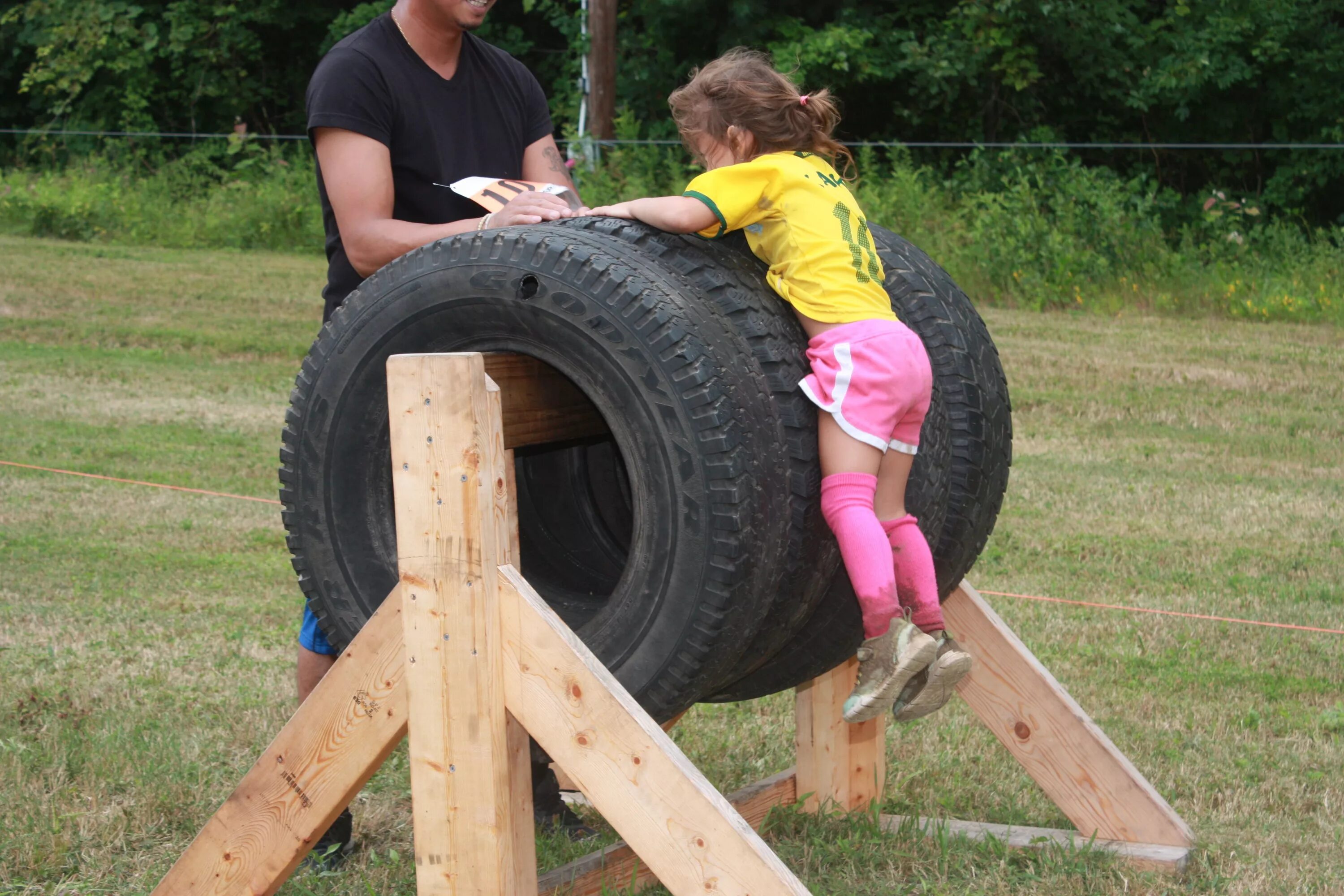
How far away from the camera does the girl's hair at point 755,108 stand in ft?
9.55

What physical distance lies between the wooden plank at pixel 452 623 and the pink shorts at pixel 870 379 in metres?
0.66

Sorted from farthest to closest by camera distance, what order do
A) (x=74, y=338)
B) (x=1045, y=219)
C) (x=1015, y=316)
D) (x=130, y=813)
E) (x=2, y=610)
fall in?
(x=1045, y=219)
(x=1015, y=316)
(x=74, y=338)
(x=2, y=610)
(x=130, y=813)

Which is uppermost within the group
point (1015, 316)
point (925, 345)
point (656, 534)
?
point (925, 345)

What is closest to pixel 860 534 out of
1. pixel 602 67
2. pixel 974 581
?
pixel 974 581

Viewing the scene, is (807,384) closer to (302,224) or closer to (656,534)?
(656,534)

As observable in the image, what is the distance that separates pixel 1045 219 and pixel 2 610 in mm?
11823

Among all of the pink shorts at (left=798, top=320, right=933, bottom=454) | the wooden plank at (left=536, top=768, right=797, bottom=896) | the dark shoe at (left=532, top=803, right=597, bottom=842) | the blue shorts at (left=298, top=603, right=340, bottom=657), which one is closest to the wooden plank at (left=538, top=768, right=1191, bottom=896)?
the wooden plank at (left=536, top=768, right=797, bottom=896)

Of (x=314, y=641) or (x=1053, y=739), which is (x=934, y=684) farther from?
(x=314, y=641)

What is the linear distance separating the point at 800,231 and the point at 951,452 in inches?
23.4

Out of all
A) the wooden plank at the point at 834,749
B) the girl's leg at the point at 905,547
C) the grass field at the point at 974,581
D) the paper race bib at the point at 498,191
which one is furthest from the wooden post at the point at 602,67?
the girl's leg at the point at 905,547

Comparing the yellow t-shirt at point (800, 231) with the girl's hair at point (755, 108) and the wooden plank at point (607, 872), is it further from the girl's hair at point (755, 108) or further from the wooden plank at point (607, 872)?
the wooden plank at point (607, 872)

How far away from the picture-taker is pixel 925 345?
10.3 ft

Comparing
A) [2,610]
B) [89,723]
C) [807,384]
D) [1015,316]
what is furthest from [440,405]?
[1015,316]

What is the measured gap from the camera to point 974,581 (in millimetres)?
6000
